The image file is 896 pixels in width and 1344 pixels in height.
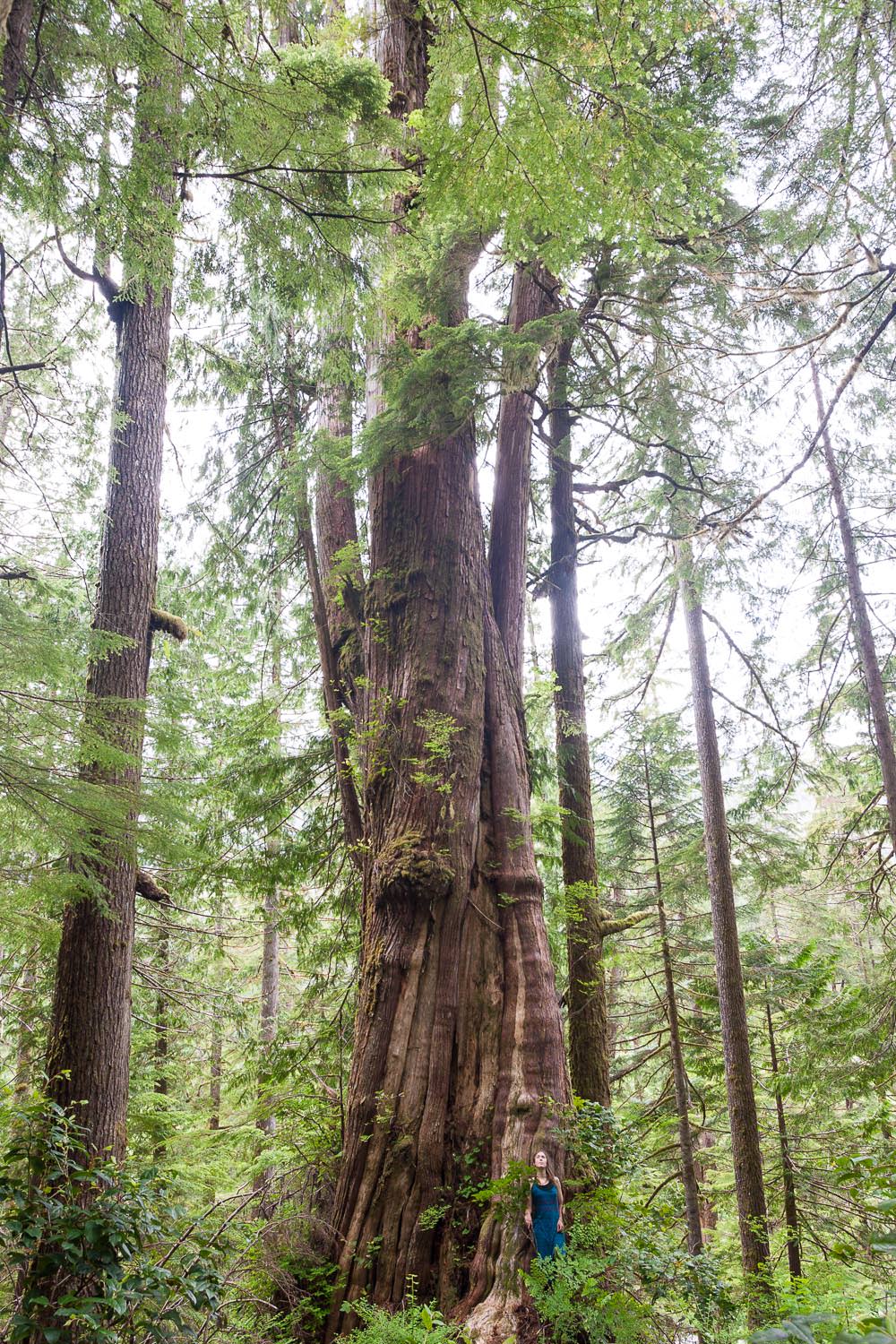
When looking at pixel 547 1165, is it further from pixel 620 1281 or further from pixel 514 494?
pixel 514 494

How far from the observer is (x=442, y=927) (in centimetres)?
504

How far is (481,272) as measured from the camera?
29.8ft

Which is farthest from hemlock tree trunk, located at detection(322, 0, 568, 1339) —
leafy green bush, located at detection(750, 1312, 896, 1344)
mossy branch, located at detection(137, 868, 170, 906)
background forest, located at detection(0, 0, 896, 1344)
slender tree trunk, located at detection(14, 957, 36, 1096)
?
slender tree trunk, located at detection(14, 957, 36, 1096)

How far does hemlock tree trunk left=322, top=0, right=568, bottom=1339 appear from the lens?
13.8 feet

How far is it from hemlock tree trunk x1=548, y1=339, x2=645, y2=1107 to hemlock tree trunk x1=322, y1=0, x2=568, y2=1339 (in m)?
1.65

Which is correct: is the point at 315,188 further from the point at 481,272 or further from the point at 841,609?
the point at 841,609

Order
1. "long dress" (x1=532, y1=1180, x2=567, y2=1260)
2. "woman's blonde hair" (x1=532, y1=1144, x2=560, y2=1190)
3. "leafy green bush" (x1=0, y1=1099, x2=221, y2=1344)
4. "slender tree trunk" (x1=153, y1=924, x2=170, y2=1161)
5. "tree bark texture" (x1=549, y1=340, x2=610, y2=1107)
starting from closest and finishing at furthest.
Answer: "leafy green bush" (x1=0, y1=1099, x2=221, y2=1344) < "long dress" (x1=532, y1=1180, x2=567, y2=1260) < "woman's blonde hair" (x1=532, y1=1144, x2=560, y2=1190) < "tree bark texture" (x1=549, y1=340, x2=610, y2=1107) < "slender tree trunk" (x1=153, y1=924, x2=170, y2=1161)

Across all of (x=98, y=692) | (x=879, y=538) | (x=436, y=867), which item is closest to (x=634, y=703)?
(x=879, y=538)

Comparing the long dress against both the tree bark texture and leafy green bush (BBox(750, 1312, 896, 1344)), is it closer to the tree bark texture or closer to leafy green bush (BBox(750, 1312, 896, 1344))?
leafy green bush (BBox(750, 1312, 896, 1344))

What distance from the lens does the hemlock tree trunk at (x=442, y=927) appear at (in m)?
4.20

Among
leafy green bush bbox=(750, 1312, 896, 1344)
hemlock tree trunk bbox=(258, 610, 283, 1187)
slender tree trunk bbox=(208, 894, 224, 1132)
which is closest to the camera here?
leafy green bush bbox=(750, 1312, 896, 1344)

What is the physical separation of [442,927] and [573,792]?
3.32 metres

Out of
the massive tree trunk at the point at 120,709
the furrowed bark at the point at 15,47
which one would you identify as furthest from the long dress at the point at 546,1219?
the furrowed bark at the point at 15,47

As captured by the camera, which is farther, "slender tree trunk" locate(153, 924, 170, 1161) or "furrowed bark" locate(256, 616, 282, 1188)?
"slender tree trunk" locate(153, 924, 170, 1161)
